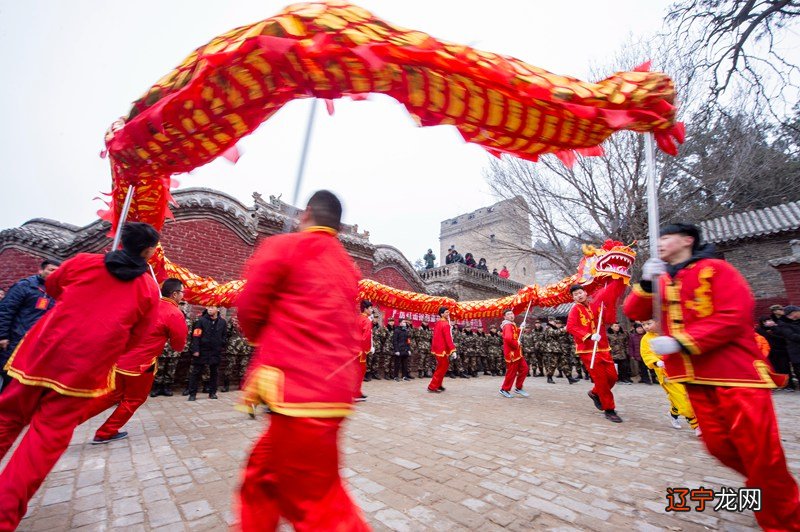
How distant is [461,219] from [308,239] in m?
36.8

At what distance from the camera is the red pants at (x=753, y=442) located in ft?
6.61

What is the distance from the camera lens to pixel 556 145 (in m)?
2.93

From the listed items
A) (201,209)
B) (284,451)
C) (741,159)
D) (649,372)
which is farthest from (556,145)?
(741,159)

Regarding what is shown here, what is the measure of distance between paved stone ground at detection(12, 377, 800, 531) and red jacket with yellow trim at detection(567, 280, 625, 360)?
3.65 ft

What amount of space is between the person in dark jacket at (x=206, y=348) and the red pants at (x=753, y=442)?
7415 millimetres

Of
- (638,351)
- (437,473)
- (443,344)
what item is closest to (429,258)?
(638,351)

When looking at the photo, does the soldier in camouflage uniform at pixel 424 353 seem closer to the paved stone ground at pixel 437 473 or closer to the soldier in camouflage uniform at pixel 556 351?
the soldier in camouflage uniform at pixel 556 351

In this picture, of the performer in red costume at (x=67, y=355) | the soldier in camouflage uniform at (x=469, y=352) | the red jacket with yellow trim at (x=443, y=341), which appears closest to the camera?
the performer in red costume at (x=67, y=355)

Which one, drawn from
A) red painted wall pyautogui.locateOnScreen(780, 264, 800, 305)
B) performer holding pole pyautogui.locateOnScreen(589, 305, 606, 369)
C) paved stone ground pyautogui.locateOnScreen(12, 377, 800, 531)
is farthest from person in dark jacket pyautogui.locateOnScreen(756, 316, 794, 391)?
performer holding pole pyautogui.locateOnScreen(589, 305, 606, 369)

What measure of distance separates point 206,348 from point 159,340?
3037 millimetres

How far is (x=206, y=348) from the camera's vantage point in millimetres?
7066

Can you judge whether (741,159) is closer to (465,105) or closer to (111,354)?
(465,105)

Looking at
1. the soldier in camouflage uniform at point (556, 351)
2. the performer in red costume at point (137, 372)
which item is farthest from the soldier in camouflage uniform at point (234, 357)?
the soldier in camouflage uniform at point (556, 351)

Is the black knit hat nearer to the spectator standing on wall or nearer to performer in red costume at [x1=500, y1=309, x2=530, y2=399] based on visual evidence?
performer in red costume at [x1=500, y1=309, x2=530, y2=399]
